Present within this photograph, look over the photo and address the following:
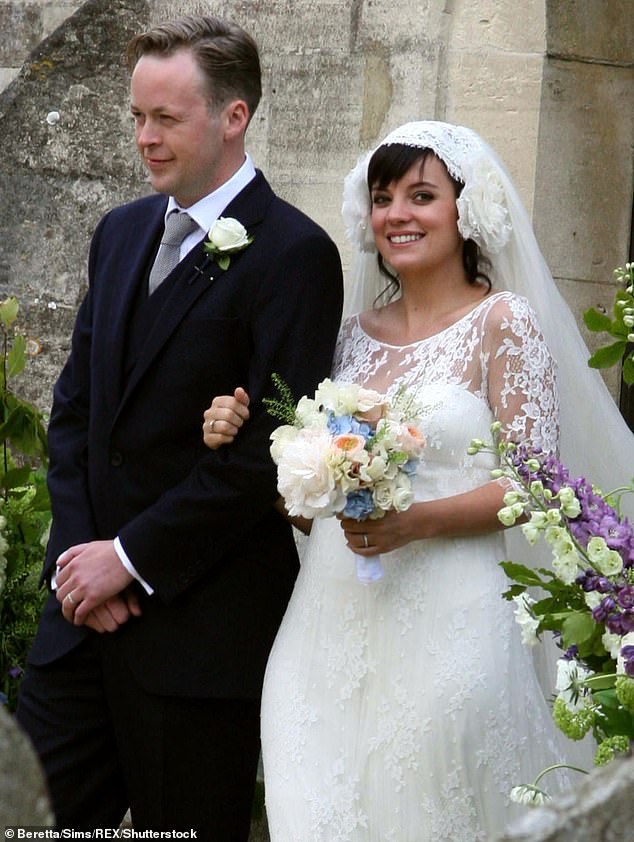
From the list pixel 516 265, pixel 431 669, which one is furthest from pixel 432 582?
pixel 516 265

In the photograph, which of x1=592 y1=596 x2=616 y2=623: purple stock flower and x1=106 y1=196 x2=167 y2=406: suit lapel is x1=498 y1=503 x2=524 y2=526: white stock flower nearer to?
x1=592 y1=596 x2=616 y2=623: purple stock flower

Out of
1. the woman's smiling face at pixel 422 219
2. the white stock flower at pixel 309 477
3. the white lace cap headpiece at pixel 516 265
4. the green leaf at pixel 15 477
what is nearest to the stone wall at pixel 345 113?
the white lace cap headpiece at pixel 516 265

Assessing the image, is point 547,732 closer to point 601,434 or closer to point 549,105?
point 601,434

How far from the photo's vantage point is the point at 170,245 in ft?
11.0

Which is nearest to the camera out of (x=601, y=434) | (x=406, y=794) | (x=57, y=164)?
(x=406, y=794)

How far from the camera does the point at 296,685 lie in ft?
10.5

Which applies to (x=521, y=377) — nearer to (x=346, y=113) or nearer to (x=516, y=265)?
(x=516, y=265)

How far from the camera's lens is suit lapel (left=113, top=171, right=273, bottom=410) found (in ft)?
10.5

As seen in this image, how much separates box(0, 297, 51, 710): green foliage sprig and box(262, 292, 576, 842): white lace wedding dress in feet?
3.44

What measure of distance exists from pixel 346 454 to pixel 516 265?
2.83 ft

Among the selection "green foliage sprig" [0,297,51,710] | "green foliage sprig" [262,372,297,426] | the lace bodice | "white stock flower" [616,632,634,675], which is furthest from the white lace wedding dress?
"green foliage sprig" [0,297,51,710]

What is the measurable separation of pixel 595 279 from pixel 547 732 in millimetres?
1724

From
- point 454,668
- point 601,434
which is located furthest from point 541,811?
point 601,434

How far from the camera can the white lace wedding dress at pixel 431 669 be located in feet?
10.00
